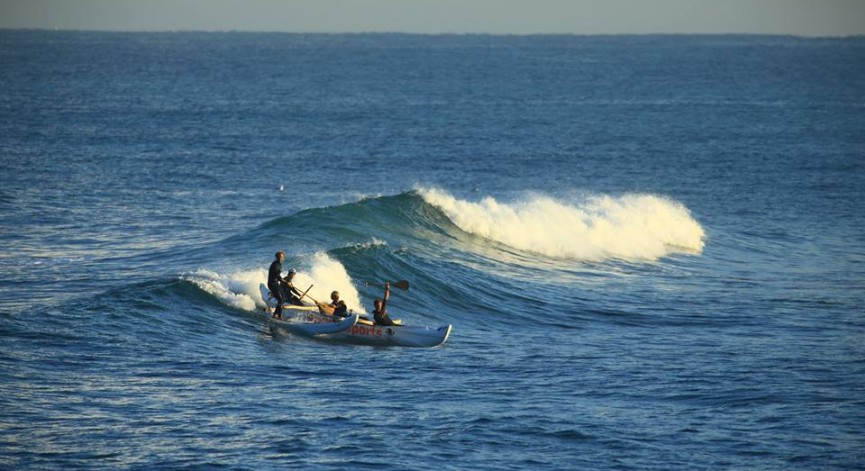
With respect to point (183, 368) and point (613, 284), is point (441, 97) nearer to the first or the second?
point (613, 284)

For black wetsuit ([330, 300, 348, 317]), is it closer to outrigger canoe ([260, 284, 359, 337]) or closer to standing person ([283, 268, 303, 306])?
outrigger canoe ([260, 284, 359, 337])

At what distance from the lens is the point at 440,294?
112ft

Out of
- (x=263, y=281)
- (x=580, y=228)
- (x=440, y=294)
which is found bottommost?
(x=263, y=281)

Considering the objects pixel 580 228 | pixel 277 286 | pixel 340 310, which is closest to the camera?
pixel 340 310

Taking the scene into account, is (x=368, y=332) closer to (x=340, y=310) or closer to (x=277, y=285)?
(x=340, y=310)

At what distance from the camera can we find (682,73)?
157750 mm

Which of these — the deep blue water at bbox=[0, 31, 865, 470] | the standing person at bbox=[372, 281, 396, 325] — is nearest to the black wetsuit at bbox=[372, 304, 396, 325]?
the standing person at bbox=[372, 281, 396, 325]

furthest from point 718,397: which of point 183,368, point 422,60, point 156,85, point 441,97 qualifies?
point 422,60

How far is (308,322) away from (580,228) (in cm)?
1744

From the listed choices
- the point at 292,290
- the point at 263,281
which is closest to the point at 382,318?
the point at 292,290

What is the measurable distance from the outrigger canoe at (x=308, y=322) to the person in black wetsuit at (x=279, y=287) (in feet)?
0.56

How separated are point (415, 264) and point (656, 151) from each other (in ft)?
129

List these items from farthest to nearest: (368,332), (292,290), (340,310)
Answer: (292,290)
(340,310)
(368,332)

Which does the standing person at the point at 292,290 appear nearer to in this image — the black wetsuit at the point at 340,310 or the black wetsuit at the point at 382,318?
the black wetsuit at the point at 340,310
